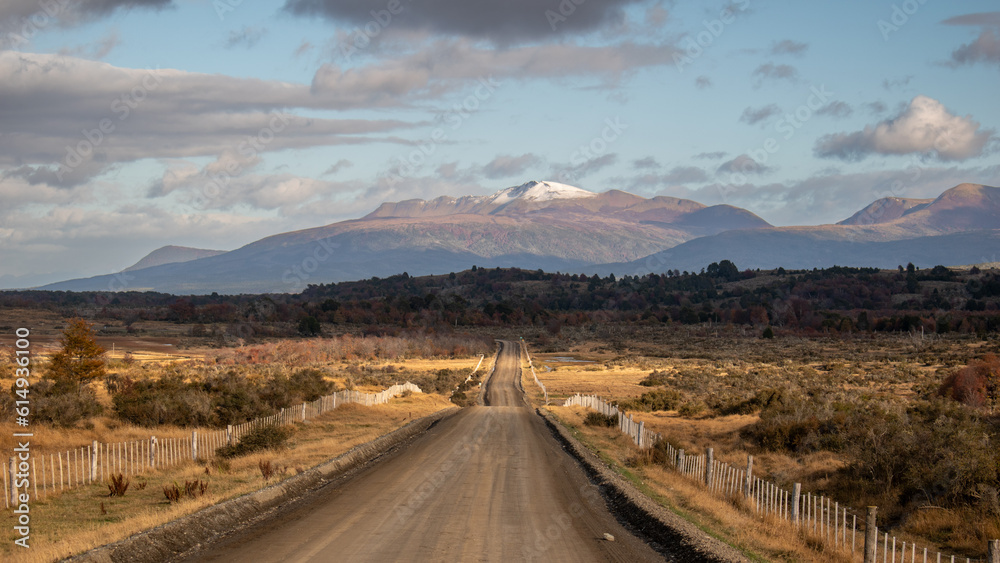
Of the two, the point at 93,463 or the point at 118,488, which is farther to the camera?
the point at 93,463

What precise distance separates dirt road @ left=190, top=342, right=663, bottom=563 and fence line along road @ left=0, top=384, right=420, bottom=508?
225 inches

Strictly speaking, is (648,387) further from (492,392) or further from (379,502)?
(379,502)

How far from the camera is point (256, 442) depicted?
904 inches

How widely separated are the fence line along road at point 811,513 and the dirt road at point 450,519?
3089mm

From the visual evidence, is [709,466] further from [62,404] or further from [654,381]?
[654,381]

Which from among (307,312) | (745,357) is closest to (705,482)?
(745,357)

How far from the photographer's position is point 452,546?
37.4ft

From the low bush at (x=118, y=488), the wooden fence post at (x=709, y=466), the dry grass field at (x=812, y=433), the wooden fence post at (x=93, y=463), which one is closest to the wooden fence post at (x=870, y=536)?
the dry grass field at (x=812, y=433)

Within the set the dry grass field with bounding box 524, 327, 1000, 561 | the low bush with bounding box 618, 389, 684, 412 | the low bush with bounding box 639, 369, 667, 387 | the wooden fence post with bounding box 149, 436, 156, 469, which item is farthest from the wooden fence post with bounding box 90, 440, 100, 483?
the low bush with bounding box 639, 369, 667, 387

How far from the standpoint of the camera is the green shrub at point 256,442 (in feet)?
73.2

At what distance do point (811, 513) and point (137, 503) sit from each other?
A: 49.4 ft

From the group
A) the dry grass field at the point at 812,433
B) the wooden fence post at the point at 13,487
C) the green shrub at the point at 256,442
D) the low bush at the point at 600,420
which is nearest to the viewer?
the wooden fence post at the point at 13,487

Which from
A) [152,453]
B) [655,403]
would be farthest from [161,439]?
[655,403]

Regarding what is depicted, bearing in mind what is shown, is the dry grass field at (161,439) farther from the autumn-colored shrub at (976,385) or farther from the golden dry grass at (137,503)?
the autumn-colored shrub at (976,385)
